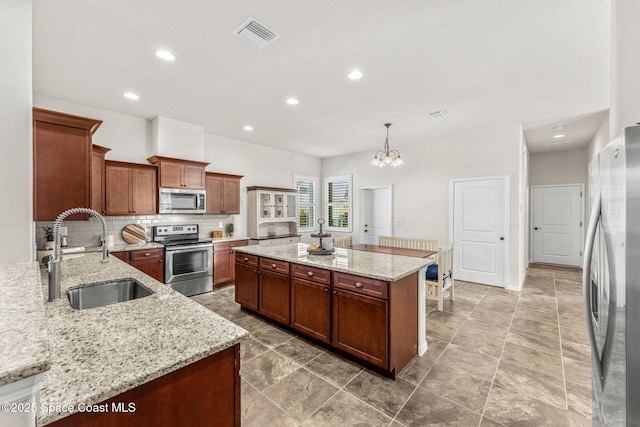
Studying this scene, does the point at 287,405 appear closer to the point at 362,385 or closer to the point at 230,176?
the point at 362,385

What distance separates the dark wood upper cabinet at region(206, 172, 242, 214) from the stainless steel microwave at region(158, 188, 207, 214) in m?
0.21

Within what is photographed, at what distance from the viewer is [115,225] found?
4.21m

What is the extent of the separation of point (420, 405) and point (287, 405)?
0.97 meters

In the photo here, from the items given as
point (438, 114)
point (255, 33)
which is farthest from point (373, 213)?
point (255, 33)

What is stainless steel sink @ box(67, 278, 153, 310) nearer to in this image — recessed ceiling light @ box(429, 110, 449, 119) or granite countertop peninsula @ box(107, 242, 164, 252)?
granite countertop peninsula @ box(107, 242, 164, 252)

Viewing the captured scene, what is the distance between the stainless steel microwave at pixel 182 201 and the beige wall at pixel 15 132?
274 cm

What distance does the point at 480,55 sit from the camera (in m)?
2.61

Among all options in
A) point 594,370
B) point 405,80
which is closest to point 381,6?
point 405,80

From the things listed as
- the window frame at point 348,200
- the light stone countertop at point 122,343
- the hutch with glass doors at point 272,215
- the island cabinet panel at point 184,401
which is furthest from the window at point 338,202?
the island cabinet panel at point 184,401

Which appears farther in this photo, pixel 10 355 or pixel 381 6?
pixel 381 6

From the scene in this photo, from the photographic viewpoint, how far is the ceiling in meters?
2.09

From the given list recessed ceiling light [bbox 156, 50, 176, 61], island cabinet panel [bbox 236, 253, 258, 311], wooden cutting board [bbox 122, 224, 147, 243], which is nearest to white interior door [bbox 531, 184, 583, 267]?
island cabinet panel [bbox 236, 253, 258, 311]

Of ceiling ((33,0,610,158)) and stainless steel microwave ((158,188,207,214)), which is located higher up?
ceiling ((33,0,610,158))

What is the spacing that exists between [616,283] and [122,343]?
1825 millimetres
